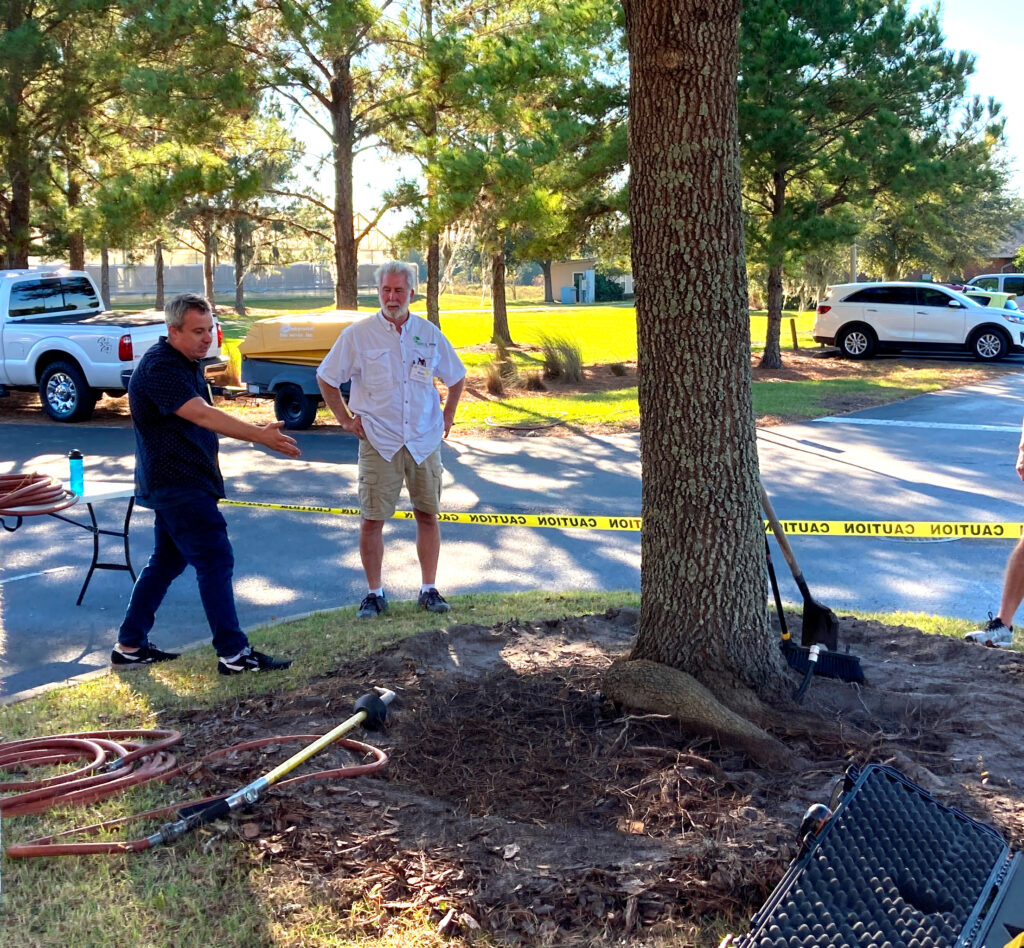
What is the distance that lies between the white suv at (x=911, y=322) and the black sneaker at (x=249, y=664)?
920 inches

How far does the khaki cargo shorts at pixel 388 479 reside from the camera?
251 inches

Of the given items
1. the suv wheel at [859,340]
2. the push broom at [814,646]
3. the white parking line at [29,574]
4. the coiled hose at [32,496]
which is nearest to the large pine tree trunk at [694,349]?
the push broom at [814,646]

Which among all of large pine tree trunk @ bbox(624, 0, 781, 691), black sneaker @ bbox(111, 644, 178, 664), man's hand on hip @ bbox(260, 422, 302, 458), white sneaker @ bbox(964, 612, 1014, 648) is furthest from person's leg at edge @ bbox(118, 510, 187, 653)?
white sneaker @ bbox(964, 612, 1014, 648)

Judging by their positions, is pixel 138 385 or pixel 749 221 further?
pixel 749 221

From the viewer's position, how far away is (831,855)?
2.94 metres

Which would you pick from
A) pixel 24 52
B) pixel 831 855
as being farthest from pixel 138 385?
pixel 24 52

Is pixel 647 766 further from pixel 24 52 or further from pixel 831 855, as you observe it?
pixel 24 52

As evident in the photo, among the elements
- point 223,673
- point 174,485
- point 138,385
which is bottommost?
point 223,673

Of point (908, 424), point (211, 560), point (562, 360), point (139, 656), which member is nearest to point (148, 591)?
point (139, 656)

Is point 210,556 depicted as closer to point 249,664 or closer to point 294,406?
point 249,664

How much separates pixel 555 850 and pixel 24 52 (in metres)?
18.9

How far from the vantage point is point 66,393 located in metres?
16.0

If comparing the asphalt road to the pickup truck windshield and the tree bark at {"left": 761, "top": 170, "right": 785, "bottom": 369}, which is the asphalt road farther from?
the tree bark at {"left": 761, "top": 170, "right": 785, "bottom": 369}

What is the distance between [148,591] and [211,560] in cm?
52
